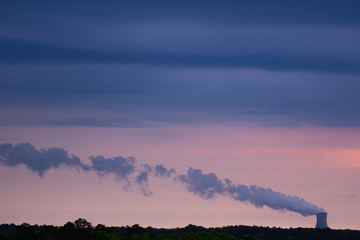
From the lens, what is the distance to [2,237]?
613ft

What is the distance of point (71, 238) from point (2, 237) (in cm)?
1788

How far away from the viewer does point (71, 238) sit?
197125 millimetres
